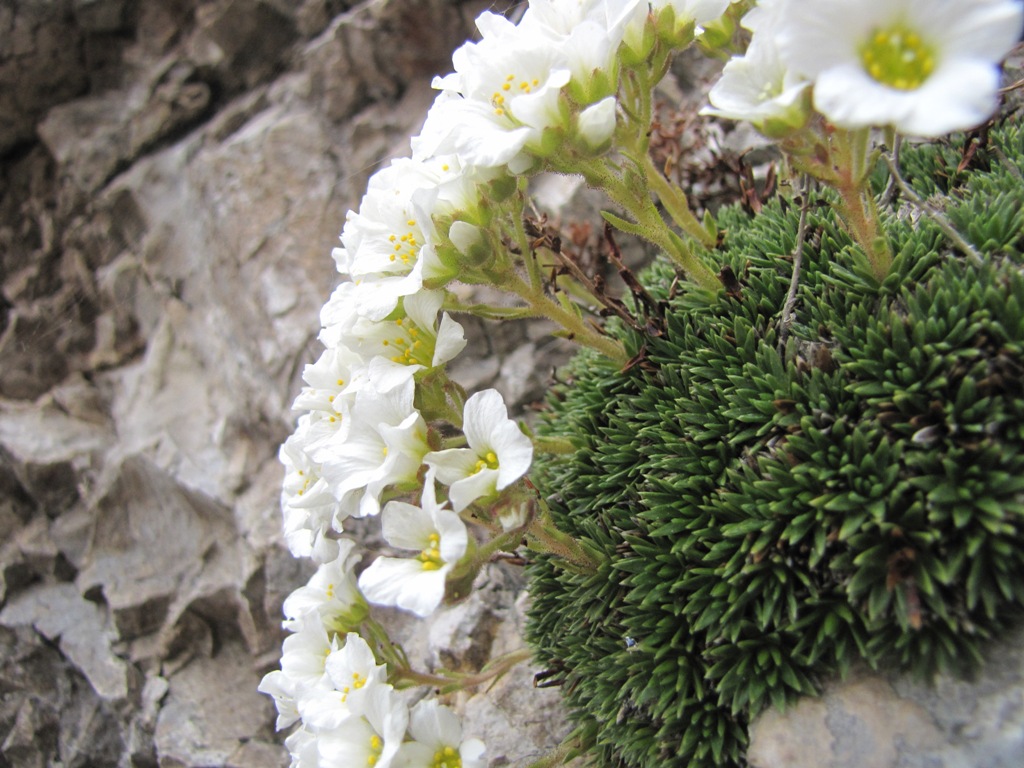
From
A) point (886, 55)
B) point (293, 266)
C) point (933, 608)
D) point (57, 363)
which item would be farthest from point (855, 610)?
point (57, 363)

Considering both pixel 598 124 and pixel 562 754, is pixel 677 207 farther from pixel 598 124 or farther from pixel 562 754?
pixel 562 754

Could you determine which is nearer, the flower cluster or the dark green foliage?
the flower cluster

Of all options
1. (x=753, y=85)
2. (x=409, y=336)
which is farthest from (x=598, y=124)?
(x=409, y=336)

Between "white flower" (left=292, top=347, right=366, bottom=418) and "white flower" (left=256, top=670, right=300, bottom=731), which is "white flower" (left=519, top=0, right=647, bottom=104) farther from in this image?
"white flower" (left=256, top=670, right=300, bottom=731)

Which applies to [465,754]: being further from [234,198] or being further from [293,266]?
[234,198]

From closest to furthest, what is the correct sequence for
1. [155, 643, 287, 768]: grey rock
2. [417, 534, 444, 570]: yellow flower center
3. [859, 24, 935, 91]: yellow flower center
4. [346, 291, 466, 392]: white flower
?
1. [859, 24, 935, 91]: yellow flower center
2. [417, 534, 444, 570]: yellow flower center
3. [346, 291, 466, 392]: white flower
4. [155, 643, 287, 768]: grey rock

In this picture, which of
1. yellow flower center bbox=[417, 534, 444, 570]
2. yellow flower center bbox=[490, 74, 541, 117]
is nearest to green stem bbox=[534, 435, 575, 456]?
yellow flower center bbox=[417, 534, 444, 570]

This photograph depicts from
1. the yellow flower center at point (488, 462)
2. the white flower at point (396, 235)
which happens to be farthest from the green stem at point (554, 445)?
the white flower at point (396, 235)
